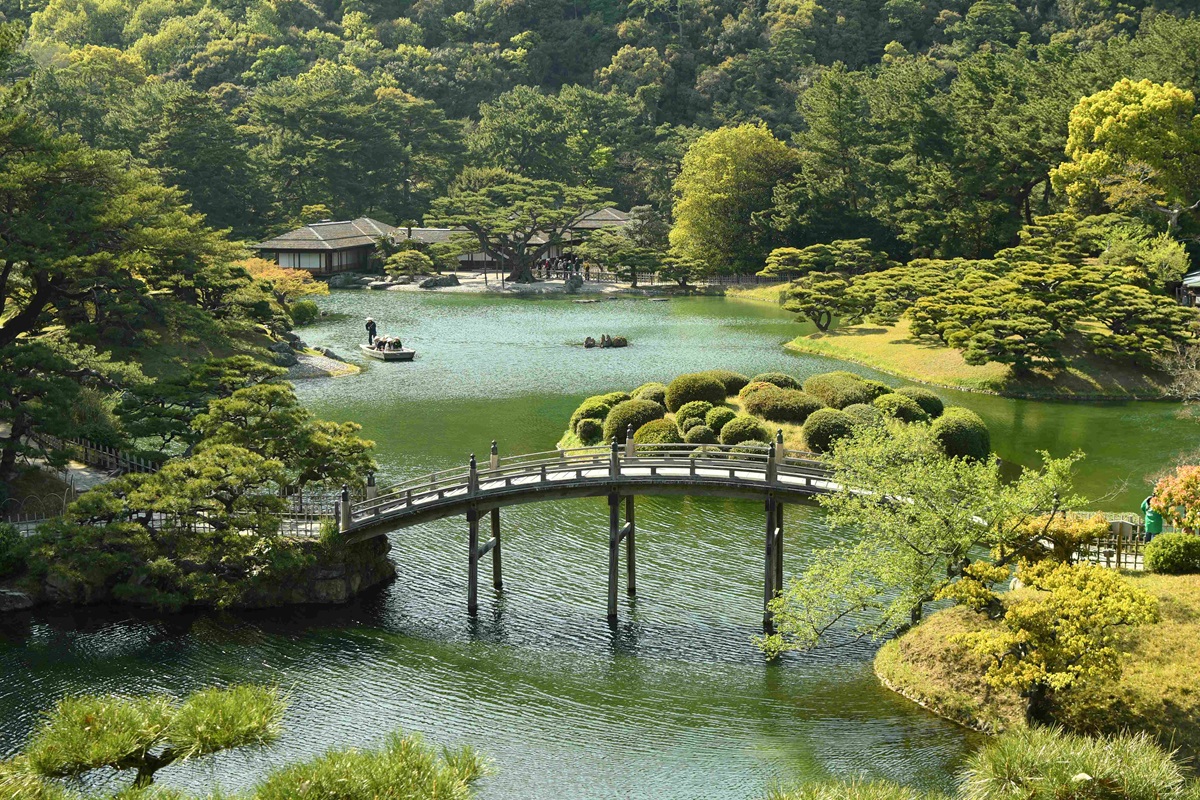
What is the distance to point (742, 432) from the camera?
41.6m

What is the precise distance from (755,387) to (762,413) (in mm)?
1571

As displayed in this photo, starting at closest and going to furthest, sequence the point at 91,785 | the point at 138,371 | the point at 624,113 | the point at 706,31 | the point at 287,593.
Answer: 1. the point at 91,785
2. the point at 287,593
3. the point at 138,371
4. the point at 624,113
5. the point at 706,31

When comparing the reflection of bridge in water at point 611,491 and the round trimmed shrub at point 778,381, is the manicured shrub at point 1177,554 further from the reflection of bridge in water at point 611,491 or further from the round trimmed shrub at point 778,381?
the round trimmed shrub at point 778,381

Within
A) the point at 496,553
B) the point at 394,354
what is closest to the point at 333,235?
the point at 394,354

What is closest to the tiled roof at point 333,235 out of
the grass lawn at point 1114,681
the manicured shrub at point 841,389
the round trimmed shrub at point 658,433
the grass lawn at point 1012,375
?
the grass lawn at point 1012,375

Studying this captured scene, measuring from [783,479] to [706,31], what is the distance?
109m

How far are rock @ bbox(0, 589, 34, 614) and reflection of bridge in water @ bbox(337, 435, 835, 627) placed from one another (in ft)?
23.4

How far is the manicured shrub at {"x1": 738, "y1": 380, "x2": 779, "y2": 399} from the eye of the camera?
44778 millimetres

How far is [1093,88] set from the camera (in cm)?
7494

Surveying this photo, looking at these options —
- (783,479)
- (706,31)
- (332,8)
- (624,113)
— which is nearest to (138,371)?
(783,479)

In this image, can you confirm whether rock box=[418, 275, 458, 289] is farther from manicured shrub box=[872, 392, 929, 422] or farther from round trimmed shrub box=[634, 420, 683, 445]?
manicured shrub box=[872, 392, 929, 422]

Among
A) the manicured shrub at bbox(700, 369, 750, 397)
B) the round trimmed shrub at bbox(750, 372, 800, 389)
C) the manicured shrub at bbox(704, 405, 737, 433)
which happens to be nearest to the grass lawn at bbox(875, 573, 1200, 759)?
the manicured shrub at bbox(704, 405, 737, 433)

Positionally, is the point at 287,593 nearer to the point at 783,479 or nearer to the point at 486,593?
the point at 486,593

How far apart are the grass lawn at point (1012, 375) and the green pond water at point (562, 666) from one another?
10232 mm
